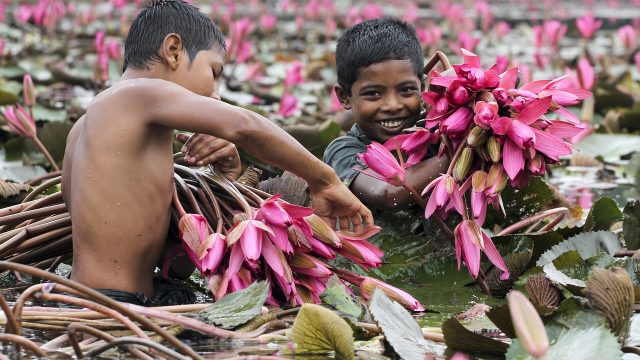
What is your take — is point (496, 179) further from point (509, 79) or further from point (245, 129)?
point (245, 129)

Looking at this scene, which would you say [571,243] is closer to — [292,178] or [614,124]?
[292,178]

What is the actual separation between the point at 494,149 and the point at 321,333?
696 millimetres

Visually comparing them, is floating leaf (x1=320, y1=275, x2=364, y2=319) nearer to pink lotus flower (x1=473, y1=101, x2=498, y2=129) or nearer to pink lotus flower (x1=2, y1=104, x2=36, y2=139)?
pink lotus flower (x1=473, y1=101, x2=498, y2=129)

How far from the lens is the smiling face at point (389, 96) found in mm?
3283

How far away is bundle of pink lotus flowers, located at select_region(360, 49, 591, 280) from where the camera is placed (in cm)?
245

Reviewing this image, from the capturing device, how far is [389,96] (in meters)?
3.29

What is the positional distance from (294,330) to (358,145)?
4.76ft

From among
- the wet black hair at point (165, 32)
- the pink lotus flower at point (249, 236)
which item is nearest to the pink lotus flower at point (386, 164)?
the pink lotus flower at point (249, 236)

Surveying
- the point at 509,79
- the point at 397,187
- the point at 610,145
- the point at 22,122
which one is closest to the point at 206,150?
the point at 397,187

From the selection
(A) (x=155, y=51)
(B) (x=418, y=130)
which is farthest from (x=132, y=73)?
(B) (x=418, y=130)

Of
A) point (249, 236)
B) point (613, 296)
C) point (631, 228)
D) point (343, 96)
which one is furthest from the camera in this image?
point (343, 96)

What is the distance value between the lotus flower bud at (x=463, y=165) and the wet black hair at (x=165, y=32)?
648 mm

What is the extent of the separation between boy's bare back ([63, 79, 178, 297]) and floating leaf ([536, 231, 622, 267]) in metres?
0.90

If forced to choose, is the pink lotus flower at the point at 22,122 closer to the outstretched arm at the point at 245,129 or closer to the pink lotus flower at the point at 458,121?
the outstretched arm at the point at 245,129
